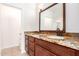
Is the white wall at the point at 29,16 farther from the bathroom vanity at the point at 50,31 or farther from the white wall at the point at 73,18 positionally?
the white wall at the point at 73,18

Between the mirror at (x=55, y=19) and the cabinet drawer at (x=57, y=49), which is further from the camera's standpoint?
the mirror at (x=55, y=19)

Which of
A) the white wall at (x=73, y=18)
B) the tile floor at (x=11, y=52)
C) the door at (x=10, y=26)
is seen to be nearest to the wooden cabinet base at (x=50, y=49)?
the tile floor at (x=11, y=52)

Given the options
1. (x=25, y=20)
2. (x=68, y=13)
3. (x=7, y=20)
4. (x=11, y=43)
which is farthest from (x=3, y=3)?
(x=68, y=13)

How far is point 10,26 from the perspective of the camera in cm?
153

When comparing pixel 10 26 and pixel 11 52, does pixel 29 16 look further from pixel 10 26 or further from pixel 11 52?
pixel 11 52

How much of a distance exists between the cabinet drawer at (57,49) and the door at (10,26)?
33 centimetres

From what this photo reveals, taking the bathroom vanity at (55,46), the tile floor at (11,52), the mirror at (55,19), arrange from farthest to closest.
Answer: the mirror at (55,19), the tile floor at (11,52), the bathroom vanity at (55,46)

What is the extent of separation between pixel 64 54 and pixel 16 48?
59 centimetres

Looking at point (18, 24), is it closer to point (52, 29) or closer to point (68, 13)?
point (52, 29)

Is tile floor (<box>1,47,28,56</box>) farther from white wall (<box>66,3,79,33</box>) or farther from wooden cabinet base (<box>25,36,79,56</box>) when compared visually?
white wall (<box>66,3,79,33</box>)

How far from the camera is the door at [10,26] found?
4.95ft

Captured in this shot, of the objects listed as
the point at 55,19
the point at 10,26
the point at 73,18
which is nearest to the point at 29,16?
the point at 10,26

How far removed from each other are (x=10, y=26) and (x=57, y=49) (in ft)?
1.89

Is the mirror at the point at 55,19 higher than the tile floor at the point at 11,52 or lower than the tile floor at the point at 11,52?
higher
